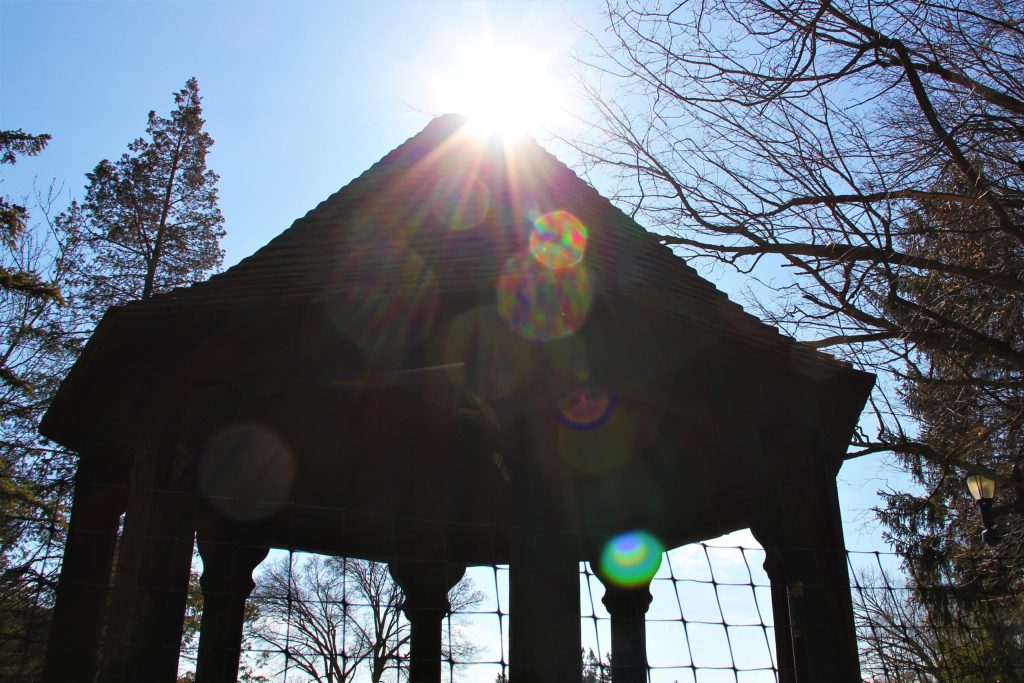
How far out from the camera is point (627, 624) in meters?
7.52

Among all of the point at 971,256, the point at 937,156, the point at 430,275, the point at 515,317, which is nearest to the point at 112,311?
the point at 430,275

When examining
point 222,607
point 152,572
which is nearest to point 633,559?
point 222,607

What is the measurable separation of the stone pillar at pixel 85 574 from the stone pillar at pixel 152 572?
0.66 ft

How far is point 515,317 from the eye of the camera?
4.60 m

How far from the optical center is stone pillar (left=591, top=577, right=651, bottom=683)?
7.46 metres

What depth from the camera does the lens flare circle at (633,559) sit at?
7586 millimetres

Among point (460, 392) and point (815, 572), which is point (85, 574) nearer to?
point (460, 392)

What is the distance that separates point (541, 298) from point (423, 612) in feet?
13.4

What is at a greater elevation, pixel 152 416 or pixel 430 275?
pixel 430 275

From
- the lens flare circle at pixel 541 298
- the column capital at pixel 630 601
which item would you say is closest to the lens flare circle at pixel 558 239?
the lens flare circle at pixel 541 298

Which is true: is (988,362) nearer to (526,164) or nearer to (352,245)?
(526,164)

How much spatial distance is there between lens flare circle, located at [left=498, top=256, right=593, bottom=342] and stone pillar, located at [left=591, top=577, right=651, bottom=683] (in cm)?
381

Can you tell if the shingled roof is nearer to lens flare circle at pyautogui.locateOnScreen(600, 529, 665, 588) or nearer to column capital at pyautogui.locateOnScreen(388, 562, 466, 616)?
lens flare circle at pyautogui.locateOnScreen(600, 529, 665, 588)

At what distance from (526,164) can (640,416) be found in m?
2.21
